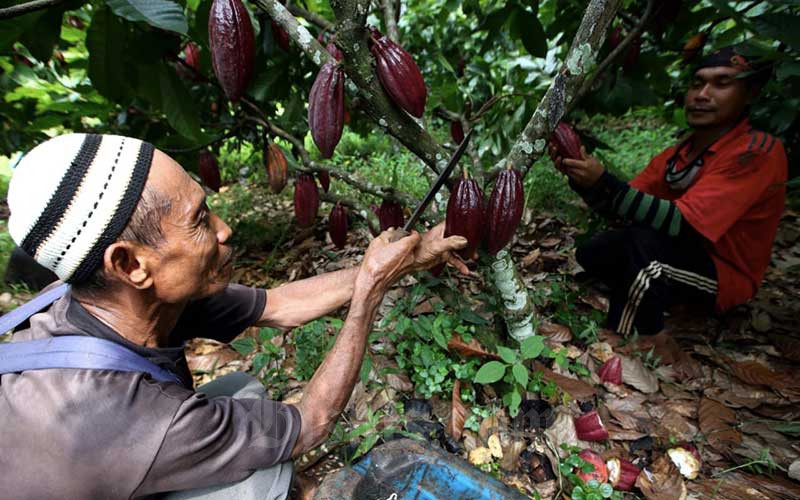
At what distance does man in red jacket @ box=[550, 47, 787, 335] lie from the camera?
67.2 inches

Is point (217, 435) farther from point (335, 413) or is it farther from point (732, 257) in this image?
point (732, 257)

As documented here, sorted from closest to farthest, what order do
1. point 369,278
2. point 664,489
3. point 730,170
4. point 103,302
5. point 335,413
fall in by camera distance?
1. point 103,302
2. point 335,413
3. point 369,278
4. point 664,489
5. point 730,170

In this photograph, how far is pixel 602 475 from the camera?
1.33m

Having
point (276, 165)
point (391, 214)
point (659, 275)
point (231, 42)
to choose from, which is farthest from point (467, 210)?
point (276, 165)

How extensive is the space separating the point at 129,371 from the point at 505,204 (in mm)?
927

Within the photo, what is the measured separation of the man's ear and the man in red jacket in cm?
140

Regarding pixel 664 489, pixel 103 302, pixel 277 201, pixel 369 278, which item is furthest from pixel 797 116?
pixel 277 201

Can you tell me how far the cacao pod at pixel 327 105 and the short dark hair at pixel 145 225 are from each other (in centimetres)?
36

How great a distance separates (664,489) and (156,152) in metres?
1.63

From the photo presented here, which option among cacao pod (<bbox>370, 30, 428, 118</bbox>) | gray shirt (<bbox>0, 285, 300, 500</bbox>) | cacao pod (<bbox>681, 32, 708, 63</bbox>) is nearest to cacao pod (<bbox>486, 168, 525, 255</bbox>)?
cacao pod (<bbox>370, 30, 428, 118</bbox>)

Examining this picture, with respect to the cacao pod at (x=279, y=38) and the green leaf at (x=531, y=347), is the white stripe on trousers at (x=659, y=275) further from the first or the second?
the cacao pod at (x=279, y=38)

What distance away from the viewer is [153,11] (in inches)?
35.3

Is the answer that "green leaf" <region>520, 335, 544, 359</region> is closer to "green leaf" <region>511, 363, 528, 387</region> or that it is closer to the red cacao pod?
"green leaf" <region>511, 363, 528, 387</region>

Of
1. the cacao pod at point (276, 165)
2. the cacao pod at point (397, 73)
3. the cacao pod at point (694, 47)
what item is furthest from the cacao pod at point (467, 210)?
the cacao pod at point (694, 47)
